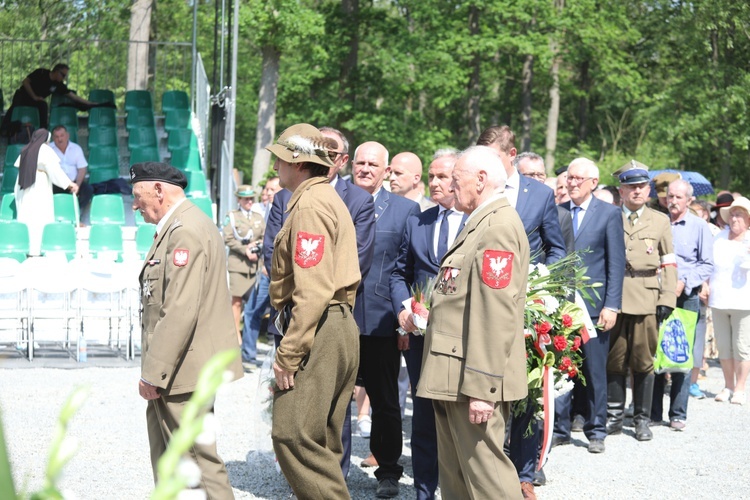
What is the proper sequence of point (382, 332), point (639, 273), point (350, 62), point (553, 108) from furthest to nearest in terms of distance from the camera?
1. point (553, 108)
2. point (350, 62)
3. point (639, 273)
4. point (382, 332)

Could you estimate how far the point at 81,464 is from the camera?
6.09 m

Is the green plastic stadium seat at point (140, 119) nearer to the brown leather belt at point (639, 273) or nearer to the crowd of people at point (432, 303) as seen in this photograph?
the crowd of people at point (432, 303)

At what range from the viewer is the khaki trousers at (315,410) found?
4.20m

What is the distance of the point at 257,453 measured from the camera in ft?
20.3

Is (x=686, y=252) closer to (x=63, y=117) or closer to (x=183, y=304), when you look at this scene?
(x=183, y=304)

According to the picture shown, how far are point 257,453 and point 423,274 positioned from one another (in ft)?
5.86

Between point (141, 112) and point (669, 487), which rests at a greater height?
point (141, 112)

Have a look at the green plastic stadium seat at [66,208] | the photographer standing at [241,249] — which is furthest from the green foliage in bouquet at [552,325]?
the green plastic stadium seat at [66,208]

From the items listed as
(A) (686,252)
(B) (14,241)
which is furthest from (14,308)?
(A) (686,252)

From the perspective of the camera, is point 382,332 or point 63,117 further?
point 63,117

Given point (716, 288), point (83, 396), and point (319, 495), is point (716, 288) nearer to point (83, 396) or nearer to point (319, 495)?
point (319, 495)

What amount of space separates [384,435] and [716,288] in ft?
15.3

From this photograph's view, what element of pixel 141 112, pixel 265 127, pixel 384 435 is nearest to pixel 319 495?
pixel 384 435

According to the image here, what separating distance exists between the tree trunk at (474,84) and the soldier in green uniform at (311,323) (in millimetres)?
24869
